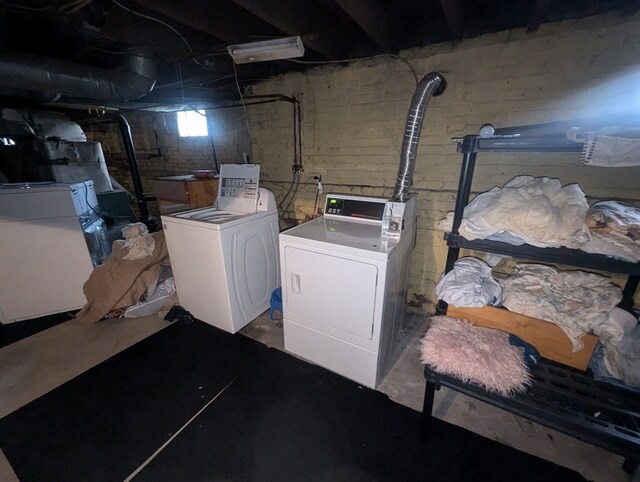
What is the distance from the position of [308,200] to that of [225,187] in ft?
3.01

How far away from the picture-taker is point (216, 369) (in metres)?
1.95

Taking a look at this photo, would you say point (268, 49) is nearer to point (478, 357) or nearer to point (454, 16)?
point (454, 16)

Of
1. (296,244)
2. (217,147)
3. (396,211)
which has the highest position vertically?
(217,147)

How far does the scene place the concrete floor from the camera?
4.55 feet

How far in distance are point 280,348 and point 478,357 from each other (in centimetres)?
146

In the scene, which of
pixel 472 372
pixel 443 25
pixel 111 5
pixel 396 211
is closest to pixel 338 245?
pixel 396 211

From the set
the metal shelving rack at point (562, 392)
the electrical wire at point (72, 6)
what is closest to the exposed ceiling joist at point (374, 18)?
the metal shelving rack at point (562, 392)

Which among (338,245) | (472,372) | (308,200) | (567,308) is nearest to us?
(472,372)

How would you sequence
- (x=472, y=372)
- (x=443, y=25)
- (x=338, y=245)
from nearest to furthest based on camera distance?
(x=472, y=372) → (x=338, y=245) → (x=443, y=25)

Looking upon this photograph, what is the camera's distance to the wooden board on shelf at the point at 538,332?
1.38 metres

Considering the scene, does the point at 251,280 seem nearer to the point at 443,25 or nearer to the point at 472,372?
the point at 472,372

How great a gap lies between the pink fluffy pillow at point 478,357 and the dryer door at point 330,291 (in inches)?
15.5

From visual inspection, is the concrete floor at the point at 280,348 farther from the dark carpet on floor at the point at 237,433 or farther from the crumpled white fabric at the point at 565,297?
the crumpled white fabric at the point at 565,297

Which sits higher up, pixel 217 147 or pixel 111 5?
pixel 111 5
